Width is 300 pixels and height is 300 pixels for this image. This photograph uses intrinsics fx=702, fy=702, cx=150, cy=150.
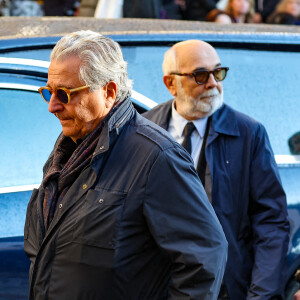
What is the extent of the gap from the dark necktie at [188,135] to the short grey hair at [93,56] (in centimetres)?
83

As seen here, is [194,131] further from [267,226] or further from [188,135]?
[267,226]

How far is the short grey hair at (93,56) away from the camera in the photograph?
2.10 metres

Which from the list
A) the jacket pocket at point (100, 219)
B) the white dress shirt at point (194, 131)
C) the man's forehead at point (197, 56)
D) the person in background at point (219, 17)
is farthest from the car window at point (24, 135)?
the person in background at point (219, 17)

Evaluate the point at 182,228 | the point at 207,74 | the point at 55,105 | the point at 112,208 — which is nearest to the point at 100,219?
the point at 112,208

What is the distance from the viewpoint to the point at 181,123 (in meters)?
3.07

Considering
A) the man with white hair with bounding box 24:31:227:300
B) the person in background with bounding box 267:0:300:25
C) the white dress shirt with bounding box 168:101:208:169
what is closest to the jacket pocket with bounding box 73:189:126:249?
the man with white hair with bounding box 24:31:227:300

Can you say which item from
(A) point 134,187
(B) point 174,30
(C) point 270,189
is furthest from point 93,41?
(B) point 174,30

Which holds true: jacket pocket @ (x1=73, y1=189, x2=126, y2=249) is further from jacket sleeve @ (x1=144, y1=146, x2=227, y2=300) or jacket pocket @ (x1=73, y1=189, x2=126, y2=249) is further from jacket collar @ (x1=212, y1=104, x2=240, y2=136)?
jacket collar @ (x1=212, y1=104, x2=240, y2=136)

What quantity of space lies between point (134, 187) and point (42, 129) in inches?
40.5

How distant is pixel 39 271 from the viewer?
209 centimetres

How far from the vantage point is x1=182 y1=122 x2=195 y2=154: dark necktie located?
9.73 ft

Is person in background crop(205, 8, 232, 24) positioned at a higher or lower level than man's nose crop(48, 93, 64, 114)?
lower

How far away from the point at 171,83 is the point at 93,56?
1113 millimetres

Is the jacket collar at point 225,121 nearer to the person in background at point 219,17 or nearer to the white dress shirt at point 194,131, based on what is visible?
the white dress shirt at point 194,131
